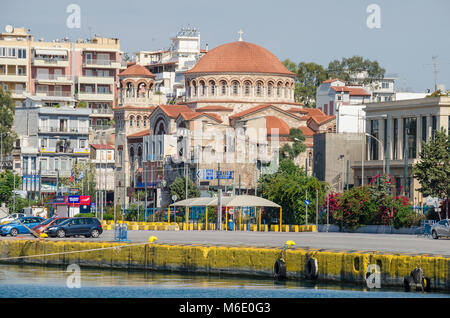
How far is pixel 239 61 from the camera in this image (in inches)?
5463

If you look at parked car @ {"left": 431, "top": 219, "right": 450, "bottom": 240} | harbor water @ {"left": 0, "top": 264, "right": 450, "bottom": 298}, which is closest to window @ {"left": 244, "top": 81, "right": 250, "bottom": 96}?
parked car @ {"left": 431, "top": 219, "right": 450, "bottom": 240}

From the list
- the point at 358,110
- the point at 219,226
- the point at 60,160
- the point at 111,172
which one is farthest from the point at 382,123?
the point at 111,172

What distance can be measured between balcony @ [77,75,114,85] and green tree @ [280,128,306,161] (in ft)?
139

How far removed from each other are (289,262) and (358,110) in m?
82.8

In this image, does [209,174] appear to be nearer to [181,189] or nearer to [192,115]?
[181,189]

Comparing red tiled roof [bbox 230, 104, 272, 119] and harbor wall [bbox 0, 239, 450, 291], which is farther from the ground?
red tiled roof [bbox 230, 104, 272, 119]

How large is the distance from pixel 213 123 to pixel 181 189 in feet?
56.6

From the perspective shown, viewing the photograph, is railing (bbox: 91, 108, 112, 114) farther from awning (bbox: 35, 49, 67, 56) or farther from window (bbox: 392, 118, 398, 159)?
window (bbox: 392, 118, 398, 159)

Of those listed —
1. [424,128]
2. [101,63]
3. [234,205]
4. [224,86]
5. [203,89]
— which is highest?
[101,63]

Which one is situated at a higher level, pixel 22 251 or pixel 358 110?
pixel 358 110

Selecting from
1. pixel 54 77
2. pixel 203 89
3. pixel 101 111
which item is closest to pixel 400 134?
pixel 203 89

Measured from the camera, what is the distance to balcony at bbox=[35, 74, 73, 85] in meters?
158
